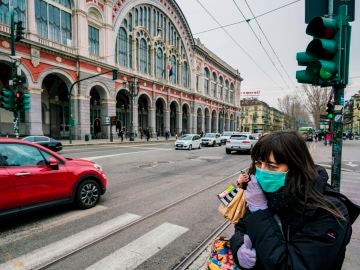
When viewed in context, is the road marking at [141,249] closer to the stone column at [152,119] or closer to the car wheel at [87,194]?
the car wheel at [87,194]

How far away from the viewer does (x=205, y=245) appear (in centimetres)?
388

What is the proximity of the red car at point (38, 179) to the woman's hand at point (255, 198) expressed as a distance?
414 cm

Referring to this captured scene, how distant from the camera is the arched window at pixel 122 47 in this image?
3644 cm

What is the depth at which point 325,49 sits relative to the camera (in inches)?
128

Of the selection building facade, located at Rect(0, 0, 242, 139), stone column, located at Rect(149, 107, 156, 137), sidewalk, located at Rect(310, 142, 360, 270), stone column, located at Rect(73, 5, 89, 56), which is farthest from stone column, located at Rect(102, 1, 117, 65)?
sidewalk, located at Rect(310, 142, 360, 270)

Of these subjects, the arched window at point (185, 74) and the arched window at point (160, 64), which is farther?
the arched window at point (185, 74)

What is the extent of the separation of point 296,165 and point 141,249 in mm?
2896

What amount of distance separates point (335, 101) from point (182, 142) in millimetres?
18790

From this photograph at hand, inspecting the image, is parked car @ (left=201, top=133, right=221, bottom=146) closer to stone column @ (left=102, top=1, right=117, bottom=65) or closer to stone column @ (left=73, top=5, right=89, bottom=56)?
stone column @ (left=102, top=1, right=117, bottom=65)

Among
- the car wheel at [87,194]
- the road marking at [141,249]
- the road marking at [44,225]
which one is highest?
the car wheel at [87,194]

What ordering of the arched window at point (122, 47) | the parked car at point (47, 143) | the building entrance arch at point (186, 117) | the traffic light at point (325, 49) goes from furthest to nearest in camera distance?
1. the building entrance arch at point (186, 117)
2. the arched window at point (122, 47)
3. the parked car at point (47, 143)
4. the traffic light at point (325, 49)

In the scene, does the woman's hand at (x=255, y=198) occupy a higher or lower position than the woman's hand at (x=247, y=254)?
higher

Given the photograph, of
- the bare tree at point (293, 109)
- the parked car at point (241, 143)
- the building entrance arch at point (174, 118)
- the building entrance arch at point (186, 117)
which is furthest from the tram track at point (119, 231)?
the bare tree at point (293, 109)

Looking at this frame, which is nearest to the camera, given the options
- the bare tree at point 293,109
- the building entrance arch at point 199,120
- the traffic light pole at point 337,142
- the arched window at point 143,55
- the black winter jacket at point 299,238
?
the black winter jacket at point 299,238
